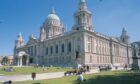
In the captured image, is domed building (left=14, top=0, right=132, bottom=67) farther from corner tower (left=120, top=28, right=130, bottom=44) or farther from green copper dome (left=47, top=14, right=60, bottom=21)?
corner tower (left=120, top=28, right=130, bottom=44)

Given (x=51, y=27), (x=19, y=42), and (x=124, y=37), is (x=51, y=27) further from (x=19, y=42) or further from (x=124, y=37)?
(x=124, y=37)

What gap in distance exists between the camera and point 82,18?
85812 millimetres

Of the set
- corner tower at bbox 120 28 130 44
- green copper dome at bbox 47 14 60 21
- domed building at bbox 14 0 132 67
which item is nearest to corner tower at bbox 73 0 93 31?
domed building at bbox 14 0 132 67

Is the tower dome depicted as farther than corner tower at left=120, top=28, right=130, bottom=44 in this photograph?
No

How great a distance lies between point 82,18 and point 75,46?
12.4 meters

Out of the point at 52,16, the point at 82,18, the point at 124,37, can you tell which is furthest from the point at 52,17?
the point at 124,37

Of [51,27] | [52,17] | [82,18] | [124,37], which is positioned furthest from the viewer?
[124,37]

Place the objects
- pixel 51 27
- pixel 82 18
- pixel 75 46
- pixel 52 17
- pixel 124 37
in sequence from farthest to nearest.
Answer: pixel 124 37, pixel 52 17, pixel 51 27, pixel 82 18, pixel 75 46

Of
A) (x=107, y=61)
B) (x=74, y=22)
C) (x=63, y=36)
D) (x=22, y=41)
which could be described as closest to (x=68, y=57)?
(x=63, y=36)

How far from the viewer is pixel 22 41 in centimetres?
13775

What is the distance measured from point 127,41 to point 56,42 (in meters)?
57.8

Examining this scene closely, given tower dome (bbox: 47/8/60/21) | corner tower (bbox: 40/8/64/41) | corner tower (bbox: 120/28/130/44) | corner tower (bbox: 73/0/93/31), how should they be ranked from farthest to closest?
corner tower (bbox: 120/28/130/44), tower dome (bbox: 47/8/60/21), corner tower (bbox: 40/8/64/41), corner tower (bbox: 73/0/93/31)

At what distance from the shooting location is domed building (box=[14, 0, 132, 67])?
8000cm

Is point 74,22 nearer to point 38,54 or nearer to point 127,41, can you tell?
point 38,54
